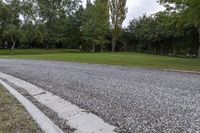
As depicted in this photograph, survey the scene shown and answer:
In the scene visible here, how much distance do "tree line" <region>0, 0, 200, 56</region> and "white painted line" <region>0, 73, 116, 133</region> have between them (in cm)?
4442

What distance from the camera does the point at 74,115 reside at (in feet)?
22.8

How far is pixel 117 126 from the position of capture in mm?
5965

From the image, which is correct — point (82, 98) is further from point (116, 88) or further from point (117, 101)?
point (116, 88)

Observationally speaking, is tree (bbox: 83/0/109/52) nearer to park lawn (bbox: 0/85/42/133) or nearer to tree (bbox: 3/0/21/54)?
tree (bbox: 3/0/21/54)

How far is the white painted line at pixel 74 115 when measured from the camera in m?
5.87

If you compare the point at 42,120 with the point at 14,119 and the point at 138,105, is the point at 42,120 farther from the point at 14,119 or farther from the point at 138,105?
the point at 138,105

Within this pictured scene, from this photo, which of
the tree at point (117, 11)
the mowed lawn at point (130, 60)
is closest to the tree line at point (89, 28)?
the tree at point (117, 11)

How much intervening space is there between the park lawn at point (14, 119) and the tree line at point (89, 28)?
151 ft

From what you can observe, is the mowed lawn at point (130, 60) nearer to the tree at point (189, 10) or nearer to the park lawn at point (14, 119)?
the tree at point (189, 10)

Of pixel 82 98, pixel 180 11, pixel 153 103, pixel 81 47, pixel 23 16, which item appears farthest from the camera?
pixel 81 47

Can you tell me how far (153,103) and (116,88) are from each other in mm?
2886

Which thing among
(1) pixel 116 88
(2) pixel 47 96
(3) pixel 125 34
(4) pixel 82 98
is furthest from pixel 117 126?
(3) pixel 125 34

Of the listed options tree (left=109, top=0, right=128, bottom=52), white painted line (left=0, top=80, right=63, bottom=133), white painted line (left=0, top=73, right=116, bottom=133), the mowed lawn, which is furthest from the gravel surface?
tree (left=109, top=0, right=128, bottom=52)

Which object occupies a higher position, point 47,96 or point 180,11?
point 180,11
